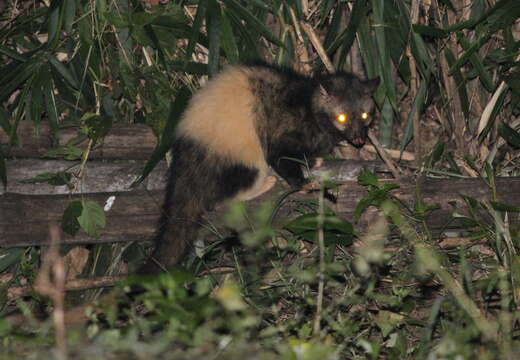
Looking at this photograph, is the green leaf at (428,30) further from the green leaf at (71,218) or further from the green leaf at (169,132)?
the green leaf at (71,218)

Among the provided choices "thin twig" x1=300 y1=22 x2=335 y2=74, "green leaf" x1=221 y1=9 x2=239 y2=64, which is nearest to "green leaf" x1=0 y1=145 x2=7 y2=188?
"green leaf" x1=221 y1=9 x2=239 y2=64

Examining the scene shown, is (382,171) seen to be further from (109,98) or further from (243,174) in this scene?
(109,98)

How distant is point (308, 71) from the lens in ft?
21.8

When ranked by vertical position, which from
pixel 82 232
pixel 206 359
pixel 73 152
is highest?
pixel 206 359

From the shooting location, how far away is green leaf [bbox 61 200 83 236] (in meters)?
5.07

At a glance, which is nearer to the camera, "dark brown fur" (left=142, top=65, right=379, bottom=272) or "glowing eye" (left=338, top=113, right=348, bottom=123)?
"dark brown fur" (left=142, top=65, right=379, bottom=272)

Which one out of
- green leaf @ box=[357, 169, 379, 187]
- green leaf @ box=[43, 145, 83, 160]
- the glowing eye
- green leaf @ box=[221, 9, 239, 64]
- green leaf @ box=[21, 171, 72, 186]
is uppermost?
green leaf @ box=[221, 9, 239, 64]

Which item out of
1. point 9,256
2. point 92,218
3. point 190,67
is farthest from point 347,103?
point 9,256

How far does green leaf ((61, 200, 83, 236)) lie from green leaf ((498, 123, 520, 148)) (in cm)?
347

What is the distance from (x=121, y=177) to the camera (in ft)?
18.7

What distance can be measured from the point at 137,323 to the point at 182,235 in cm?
247

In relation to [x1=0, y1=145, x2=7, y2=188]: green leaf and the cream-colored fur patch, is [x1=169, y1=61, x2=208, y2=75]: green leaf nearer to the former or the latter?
the cream-colored fur patch

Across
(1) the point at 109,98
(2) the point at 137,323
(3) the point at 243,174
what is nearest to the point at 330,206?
(3) the point at 243,174

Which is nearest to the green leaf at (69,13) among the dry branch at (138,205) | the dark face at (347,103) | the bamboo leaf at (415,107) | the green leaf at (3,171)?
the green leaf at (3,171)
